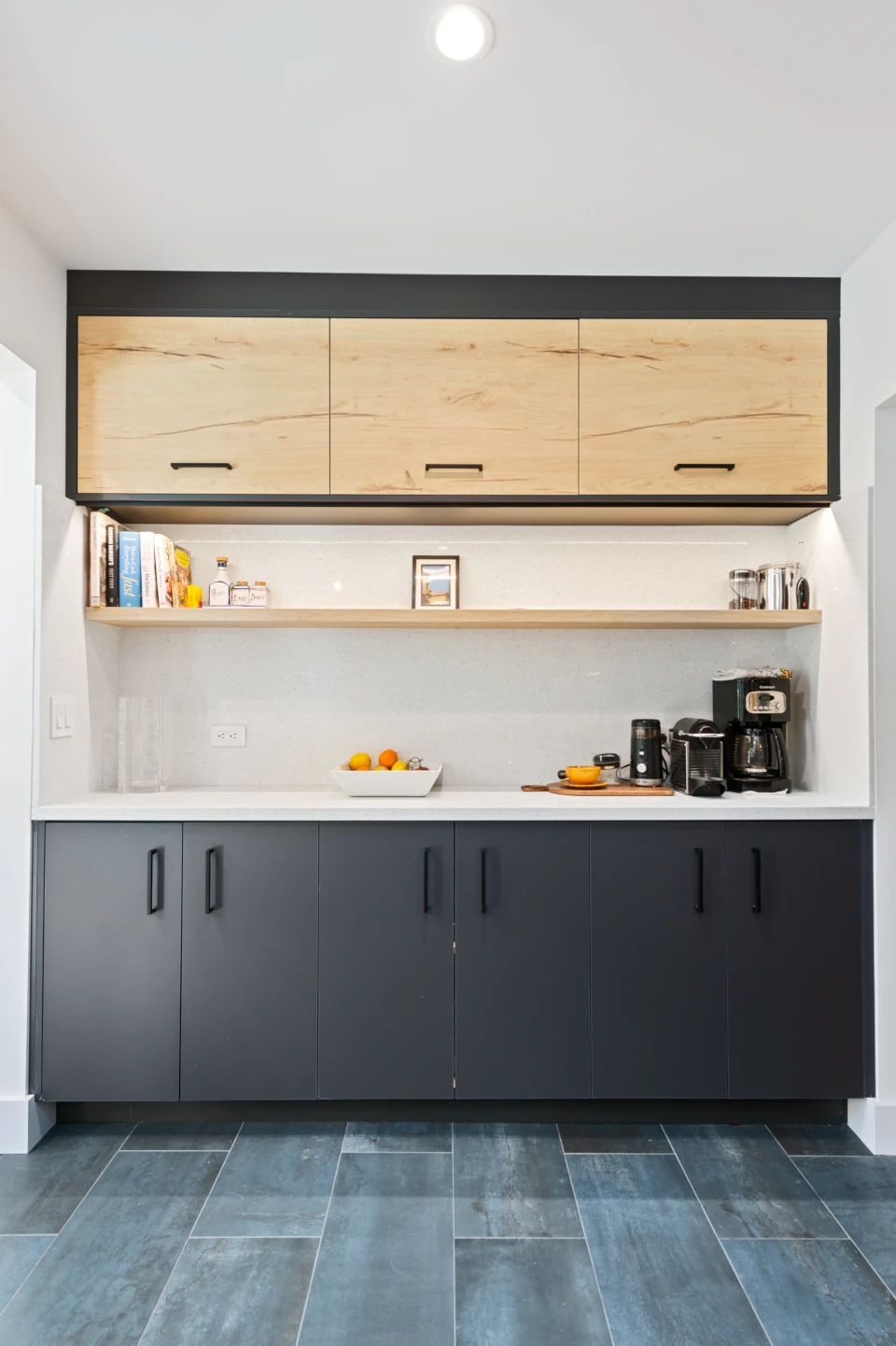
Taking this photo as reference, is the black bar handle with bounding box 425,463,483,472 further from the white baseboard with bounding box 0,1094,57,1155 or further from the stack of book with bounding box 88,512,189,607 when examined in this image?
the white baseboard with bounding box 0,1094,57,1155

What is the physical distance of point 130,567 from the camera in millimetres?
2740

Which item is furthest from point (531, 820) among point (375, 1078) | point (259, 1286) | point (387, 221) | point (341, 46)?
point (341, 46)

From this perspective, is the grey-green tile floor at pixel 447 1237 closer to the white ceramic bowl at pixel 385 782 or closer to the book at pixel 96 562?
the white ceramic bowl at pixel 385 782

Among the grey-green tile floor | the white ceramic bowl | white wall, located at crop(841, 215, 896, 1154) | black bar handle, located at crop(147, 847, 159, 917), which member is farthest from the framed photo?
the grey-green tile floor

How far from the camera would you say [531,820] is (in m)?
2.50

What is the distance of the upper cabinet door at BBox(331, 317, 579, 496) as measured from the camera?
270cm

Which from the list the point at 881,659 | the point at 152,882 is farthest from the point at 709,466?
the point at 152,882

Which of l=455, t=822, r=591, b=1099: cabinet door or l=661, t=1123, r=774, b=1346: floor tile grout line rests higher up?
l=455, t=822, r=591, b=1099: cabinet door

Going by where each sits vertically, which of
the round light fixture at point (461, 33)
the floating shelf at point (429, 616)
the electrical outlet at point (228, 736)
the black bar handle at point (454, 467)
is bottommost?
the electrical outlet at point (228, 736)

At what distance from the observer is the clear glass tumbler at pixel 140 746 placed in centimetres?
281

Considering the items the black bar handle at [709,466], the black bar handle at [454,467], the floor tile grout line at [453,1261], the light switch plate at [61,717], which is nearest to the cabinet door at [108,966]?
the light switch plate at [61,717]

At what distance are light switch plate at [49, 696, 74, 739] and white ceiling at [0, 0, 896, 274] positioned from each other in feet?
4.55

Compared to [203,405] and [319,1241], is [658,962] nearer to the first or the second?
[319,1241]

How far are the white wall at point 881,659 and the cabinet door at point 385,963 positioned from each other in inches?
50.5
